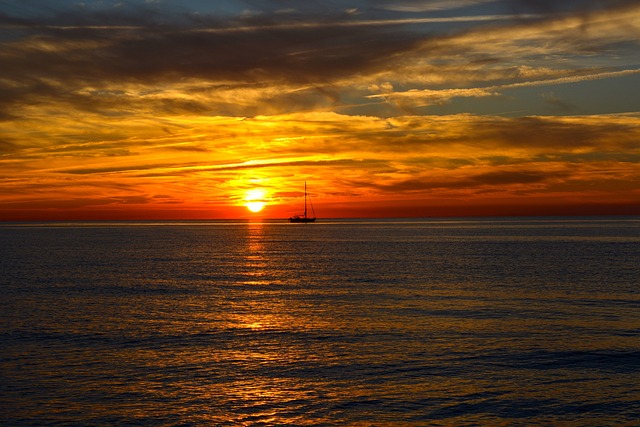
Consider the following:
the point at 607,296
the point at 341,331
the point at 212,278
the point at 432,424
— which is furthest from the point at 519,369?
the point at 212,278

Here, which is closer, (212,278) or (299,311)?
(299,311)

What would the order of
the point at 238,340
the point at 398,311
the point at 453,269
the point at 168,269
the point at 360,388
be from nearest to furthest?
1. the point at 360,388
2. the point at 238,340
3. the point at 398,311
4. the point at 453,269
5. the point at 168,269

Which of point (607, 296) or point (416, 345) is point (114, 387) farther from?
point (607, 296)

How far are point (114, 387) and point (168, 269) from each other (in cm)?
6639

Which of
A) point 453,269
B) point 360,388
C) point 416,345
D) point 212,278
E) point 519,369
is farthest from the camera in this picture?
point 453,269

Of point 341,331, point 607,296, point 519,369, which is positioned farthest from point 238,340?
point 607,296

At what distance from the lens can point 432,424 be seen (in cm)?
2358

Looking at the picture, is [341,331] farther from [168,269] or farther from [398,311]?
[168,269]

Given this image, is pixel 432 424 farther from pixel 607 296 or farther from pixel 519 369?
pixel 607 296

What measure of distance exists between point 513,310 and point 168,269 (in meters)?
57.1

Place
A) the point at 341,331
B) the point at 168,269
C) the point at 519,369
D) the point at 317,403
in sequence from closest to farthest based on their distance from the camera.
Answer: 1. the point at 317,403
2. the point at 519,369
3. the point at 341,331
4. the point at 168,269

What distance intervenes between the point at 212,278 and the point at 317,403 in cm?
5521

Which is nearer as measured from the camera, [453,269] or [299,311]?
[299,311]

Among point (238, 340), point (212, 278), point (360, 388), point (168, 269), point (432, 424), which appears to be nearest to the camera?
point (432, 424)
